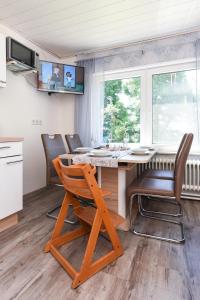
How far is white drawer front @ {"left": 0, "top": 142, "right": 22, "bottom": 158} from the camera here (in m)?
1.85

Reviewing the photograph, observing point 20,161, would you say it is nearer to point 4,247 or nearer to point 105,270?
point 4,247

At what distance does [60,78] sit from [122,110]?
1.20 metres

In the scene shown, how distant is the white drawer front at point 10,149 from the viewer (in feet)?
6.07

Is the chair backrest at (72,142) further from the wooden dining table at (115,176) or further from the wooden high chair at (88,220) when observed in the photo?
the wooden high chair at (88,220)

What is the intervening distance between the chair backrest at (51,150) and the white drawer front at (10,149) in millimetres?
352

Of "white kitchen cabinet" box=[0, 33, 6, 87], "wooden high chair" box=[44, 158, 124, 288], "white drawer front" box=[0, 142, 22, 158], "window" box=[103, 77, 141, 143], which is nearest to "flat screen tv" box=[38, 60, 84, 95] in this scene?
"window" box=[103, 77, 141, 143]

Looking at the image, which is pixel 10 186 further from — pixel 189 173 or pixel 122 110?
pixel 189 173

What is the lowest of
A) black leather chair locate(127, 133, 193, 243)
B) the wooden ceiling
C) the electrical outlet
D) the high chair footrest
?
the high chair footrest

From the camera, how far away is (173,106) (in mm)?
3047

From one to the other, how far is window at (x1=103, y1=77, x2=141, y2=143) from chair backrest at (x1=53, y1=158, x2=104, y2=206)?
6.90 feet

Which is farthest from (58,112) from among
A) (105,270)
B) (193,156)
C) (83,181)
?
(105,270)

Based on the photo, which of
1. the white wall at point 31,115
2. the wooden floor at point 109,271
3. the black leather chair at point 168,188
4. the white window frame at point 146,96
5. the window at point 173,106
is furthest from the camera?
the white window frame at point 146,96

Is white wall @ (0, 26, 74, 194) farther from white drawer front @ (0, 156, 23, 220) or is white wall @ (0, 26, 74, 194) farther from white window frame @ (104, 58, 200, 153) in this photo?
white window frame @ (104, 58, 200, 153)

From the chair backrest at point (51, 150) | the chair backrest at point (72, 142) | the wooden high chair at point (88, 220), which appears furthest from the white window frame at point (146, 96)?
the wooden high chair at point (88, 220)
